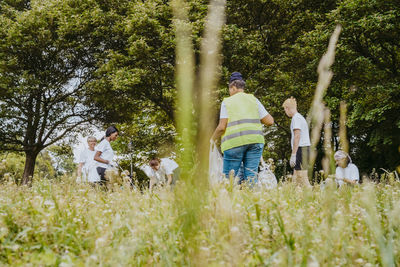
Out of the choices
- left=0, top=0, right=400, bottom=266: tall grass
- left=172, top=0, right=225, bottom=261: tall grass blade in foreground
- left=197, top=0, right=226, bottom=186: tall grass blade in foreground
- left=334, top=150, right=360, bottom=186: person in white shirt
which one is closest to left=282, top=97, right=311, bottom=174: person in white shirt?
left=334, top=150, right=360, bottom=186: person in white shirt

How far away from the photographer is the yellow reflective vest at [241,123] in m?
5.49

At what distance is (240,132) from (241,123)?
15 cm

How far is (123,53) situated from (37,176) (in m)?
14.5

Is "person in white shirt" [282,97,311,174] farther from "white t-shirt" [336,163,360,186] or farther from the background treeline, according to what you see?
the background treeline

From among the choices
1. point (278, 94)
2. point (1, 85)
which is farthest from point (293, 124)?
point (1, 85)

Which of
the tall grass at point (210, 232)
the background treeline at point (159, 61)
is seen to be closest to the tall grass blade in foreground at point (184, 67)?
the background treeline at point (159, 61)

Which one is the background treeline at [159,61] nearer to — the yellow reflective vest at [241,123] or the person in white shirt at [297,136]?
the person in white shirt at [297,136]

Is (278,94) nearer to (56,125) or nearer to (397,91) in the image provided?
(397,91)

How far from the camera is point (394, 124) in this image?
639 inches

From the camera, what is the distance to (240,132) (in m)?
5.50

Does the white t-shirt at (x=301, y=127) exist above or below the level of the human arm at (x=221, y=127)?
above

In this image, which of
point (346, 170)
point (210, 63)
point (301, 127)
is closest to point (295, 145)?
point (301, 127)

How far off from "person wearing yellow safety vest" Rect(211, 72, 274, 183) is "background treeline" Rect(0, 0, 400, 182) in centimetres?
857

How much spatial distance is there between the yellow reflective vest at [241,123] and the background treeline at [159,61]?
340 inches
